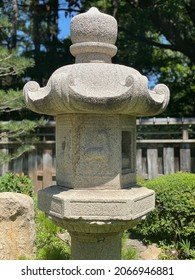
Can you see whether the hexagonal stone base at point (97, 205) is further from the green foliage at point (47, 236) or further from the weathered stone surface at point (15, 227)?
the green foliage at point (47, 236)

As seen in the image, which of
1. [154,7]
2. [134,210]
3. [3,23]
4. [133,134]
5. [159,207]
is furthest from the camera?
[154,7]

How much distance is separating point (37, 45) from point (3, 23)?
3234 millimetres

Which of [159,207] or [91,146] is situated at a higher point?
[91,146]

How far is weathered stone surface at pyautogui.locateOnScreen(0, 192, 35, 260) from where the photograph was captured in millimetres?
4520

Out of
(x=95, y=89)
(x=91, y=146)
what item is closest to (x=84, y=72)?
(x=95, y=89)

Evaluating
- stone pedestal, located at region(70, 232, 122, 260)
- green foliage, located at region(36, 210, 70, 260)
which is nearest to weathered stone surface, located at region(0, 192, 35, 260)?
green foliage, located at region(36, 210, 70, 260)

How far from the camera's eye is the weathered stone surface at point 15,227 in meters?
4.52

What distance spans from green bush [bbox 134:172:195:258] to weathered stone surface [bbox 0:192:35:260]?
6.04ft

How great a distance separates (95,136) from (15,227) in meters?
2.26

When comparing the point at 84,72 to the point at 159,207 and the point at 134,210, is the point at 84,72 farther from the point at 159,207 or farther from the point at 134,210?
the point at 159,207

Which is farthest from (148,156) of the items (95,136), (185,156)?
(95,136)

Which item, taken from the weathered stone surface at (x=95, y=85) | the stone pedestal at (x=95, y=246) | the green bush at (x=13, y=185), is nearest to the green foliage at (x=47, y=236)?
the green bush at (x=13, y=185)

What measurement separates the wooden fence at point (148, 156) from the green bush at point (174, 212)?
1.89m

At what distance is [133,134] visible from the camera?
3451 millimetres
